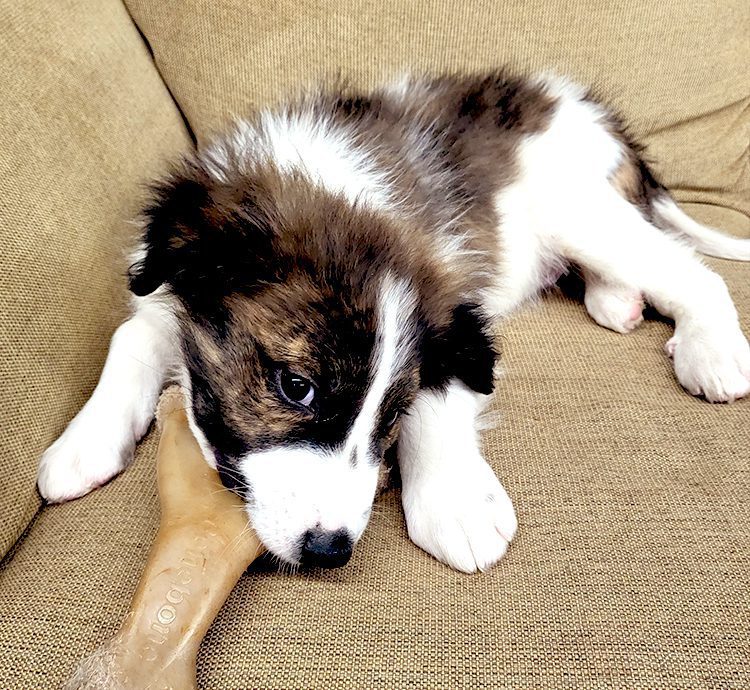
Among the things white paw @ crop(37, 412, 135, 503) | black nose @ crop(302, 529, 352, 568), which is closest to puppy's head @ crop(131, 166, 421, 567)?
black nose @ crop(302, 529, 352, 568)

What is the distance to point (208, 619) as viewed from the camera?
43.3 inches

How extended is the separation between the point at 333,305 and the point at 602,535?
676 millimetres

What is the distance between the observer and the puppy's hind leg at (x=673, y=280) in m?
1.78

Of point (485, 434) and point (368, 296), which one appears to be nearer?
point (368, 296)

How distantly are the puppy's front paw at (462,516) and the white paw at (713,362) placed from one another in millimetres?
662

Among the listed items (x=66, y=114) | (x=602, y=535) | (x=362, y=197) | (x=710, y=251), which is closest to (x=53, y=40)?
(x=66, y=114)

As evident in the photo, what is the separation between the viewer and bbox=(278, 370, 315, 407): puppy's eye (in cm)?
131

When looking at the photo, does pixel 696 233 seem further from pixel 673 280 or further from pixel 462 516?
pixel 462 516

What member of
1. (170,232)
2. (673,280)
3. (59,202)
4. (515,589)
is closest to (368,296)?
(170,232)

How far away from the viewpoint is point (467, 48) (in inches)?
99.1

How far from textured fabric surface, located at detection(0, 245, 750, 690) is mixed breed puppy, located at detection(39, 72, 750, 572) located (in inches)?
2.8

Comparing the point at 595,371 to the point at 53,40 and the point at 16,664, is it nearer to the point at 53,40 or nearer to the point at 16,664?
the point at 16,664

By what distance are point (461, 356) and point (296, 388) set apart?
17.2 inches

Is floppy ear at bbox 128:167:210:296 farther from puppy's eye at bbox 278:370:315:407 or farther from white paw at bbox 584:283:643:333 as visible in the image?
white paw at bbox 584:283:643:333
